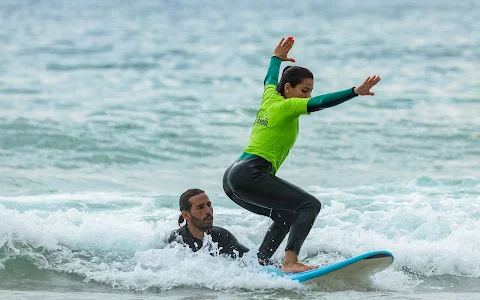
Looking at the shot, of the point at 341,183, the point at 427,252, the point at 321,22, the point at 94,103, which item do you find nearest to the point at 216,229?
the point at 427,252

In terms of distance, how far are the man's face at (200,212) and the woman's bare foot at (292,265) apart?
83 cm

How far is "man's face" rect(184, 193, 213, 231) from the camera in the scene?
7891mm

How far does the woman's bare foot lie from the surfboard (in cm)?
3

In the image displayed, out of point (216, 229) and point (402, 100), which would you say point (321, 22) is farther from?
point (216, 229)

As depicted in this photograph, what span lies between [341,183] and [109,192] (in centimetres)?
326

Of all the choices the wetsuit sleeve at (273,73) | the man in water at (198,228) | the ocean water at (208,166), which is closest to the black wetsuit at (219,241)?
the man in water at (198,228)

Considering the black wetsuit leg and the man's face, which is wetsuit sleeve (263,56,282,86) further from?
the man's face

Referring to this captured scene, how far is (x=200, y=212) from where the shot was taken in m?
7.92

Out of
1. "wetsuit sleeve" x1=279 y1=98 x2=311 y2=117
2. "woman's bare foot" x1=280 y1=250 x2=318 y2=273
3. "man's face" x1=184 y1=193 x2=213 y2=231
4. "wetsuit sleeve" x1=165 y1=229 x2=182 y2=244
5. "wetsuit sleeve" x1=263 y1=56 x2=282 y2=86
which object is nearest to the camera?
"wetsuit sleeve" x1=279 y1=98 x2=311 y2=117

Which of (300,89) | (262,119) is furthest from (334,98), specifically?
(262,119)

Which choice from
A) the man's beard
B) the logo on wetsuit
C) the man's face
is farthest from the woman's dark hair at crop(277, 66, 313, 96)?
the man's beard

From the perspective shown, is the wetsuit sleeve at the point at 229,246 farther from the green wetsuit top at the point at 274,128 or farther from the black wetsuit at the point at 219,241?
the green wetsuit top at the point at 274,128

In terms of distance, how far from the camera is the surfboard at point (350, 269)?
286 inches

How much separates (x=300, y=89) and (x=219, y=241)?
1.61 metres
